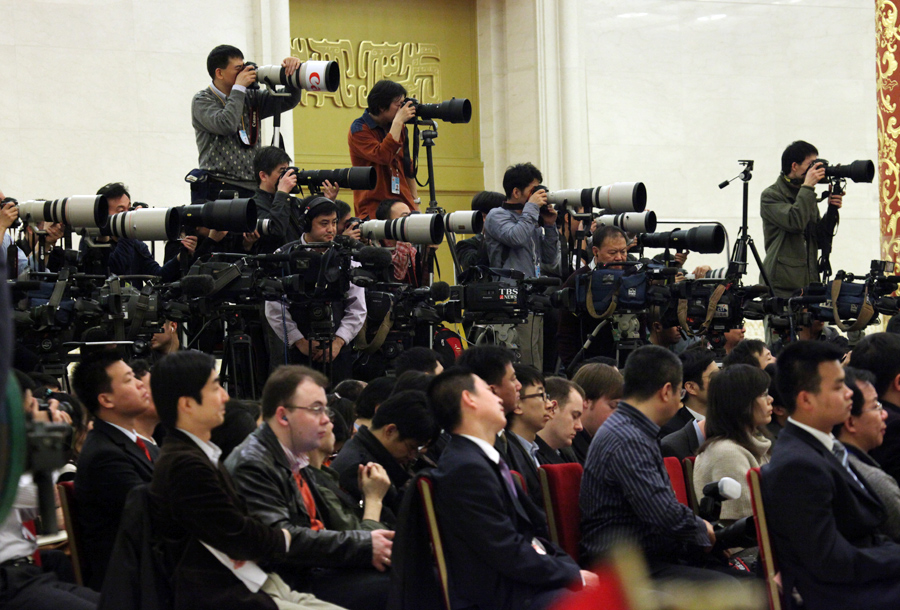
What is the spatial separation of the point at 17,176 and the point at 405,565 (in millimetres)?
6368

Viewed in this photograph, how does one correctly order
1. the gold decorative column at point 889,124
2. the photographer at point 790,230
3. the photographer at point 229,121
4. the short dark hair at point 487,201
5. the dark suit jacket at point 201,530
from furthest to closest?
1. the gold decorative column at point 889,124
2. the photographer at point 790,230
3. the short dark hair at point 487,201
4. the photographer at point 229,121
5. the dark suit jacket at point 201,530

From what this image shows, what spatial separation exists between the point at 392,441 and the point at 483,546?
31.3 inches

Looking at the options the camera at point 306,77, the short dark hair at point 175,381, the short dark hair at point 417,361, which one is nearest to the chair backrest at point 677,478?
the short dark hair at point 417,361

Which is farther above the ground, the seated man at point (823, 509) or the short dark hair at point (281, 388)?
the short dark hair at point (281, 388)

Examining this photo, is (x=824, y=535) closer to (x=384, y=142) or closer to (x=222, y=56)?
(x=384, y=142)

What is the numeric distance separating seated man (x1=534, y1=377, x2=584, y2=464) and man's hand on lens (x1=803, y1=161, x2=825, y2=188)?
12.3ft

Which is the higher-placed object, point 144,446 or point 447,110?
point 447,110

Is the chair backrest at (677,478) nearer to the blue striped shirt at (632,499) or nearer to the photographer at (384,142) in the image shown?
the blue striped shirt at (632,499)

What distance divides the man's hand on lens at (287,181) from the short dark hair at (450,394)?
9.53 feet

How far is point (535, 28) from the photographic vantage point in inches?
411

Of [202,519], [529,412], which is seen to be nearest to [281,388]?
[202,519]

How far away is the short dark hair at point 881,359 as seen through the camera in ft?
13.9

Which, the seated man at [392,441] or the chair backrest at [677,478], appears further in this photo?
the chair backrest at [677,478]

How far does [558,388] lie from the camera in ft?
14.3
